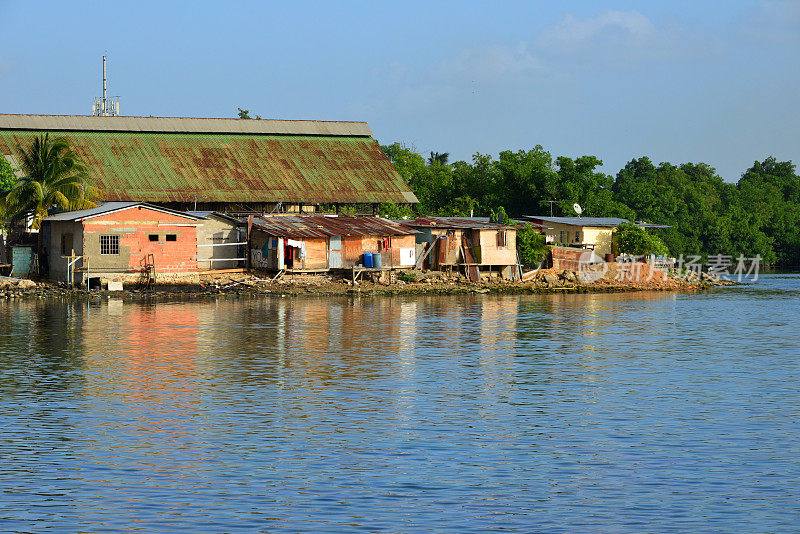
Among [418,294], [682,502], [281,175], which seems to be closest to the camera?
[682,502]

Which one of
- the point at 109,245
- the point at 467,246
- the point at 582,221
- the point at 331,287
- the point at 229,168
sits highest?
the point at 229,168

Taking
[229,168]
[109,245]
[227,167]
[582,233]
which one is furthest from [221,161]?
[582,233]

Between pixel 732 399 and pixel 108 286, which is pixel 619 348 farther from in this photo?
pixel 108 286

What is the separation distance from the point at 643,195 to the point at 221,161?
179ft

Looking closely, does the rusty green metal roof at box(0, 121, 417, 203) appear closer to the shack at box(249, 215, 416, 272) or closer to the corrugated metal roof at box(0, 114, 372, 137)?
the corrugated metal roof at box(0, 114, 372, 137)

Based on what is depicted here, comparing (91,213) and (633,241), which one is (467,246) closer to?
(633,241)

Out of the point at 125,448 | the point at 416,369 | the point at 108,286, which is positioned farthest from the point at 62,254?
the point at 125,448

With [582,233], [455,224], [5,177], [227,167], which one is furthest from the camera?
[582,233]

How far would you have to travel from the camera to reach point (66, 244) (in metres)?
52.3

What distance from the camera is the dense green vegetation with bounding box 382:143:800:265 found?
8031cm

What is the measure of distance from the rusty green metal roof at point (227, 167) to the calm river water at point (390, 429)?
2478cm

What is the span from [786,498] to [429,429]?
24.2ft

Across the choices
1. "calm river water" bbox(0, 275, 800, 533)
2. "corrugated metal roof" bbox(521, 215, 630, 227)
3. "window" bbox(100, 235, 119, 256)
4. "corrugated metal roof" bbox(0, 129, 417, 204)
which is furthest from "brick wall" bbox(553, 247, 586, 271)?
"window" bbox(100, 235, 119, 256)

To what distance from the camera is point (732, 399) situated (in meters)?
24.6
